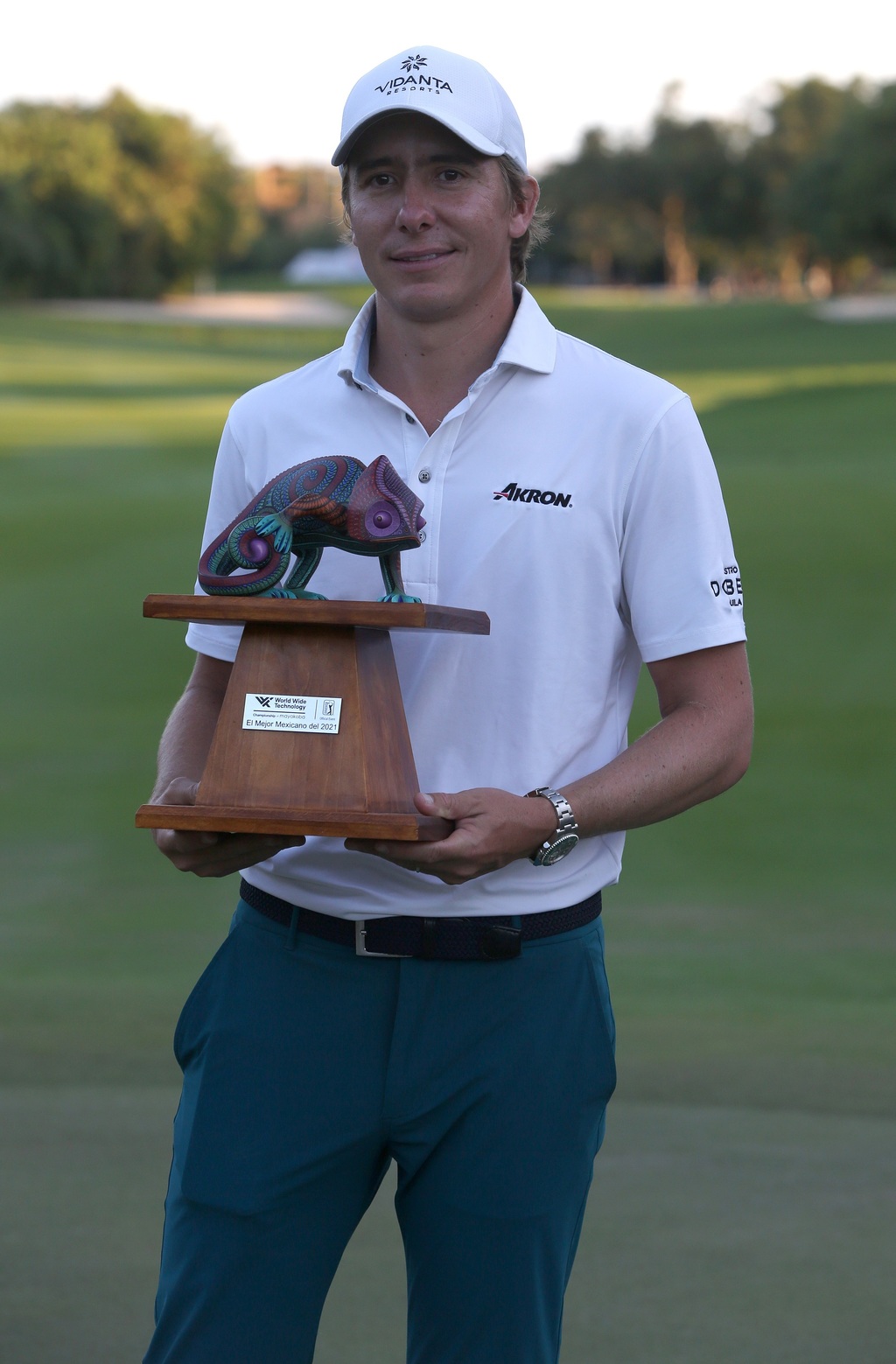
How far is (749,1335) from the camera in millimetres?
3078

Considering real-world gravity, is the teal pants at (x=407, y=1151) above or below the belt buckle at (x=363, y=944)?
below

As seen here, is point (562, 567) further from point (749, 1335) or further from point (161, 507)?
point (161, 507)

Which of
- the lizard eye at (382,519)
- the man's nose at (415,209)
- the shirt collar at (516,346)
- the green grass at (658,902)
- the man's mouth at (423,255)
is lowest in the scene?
the green grass at (658,902)

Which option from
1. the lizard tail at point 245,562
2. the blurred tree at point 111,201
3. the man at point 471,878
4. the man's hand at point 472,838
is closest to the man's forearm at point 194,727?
the man at point 471,878

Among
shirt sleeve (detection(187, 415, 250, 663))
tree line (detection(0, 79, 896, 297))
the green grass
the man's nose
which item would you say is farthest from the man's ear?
tree line (detection(0, 79, 896, 297))

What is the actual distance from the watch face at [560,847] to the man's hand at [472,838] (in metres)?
0.03

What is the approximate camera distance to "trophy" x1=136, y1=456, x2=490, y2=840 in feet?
6.46

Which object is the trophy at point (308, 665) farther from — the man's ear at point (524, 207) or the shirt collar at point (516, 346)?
the man's ear at point (524, 207)

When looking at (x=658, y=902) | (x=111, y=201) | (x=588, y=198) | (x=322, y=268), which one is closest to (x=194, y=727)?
(x=658, y=902)

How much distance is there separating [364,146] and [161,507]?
369 inches

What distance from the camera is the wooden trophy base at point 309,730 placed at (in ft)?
6.40

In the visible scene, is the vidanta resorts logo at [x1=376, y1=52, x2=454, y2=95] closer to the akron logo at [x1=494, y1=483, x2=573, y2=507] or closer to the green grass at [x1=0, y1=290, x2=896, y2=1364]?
the akron logo at [x1=494, y1=483, x2=573, y2=507]

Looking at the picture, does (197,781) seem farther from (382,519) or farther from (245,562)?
(382,519)

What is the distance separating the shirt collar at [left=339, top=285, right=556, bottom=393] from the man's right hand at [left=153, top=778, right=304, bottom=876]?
570 mm
